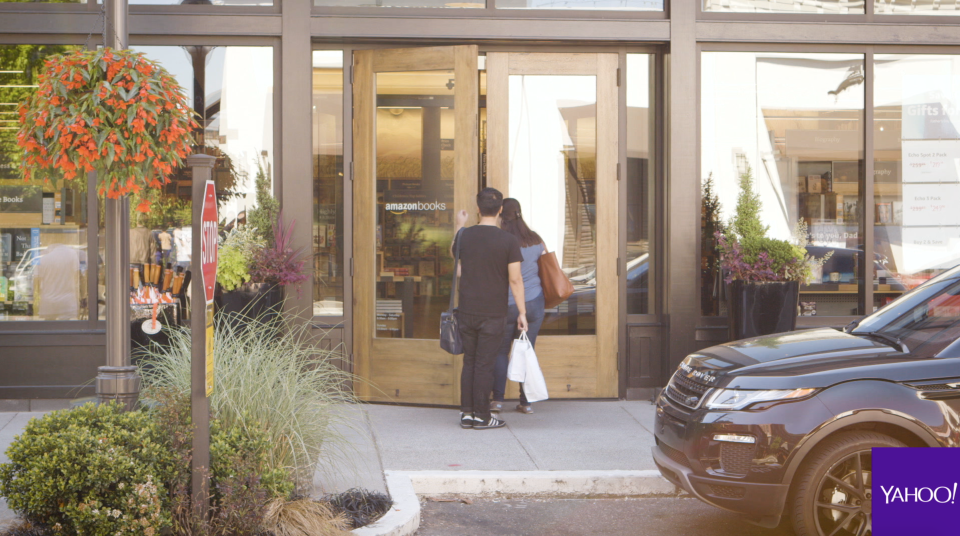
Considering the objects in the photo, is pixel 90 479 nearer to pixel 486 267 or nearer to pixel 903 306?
pixel 486 267

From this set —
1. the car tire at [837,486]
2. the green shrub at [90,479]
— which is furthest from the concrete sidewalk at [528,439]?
the green shrub at [90,479]

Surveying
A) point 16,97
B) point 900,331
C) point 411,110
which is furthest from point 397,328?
point 900,331

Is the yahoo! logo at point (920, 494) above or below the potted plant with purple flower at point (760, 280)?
below

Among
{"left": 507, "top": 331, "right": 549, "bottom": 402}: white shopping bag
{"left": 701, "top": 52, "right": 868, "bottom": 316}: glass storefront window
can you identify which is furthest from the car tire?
{"left": 701, "top": 52, "right": 868, "bottom": 316}: glass storefront window

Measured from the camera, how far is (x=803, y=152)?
8.67m

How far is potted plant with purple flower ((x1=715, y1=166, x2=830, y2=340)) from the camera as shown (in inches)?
303

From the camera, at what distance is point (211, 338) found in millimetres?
4352

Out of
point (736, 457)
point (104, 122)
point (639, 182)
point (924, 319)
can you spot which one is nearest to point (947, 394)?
point (924, 319)

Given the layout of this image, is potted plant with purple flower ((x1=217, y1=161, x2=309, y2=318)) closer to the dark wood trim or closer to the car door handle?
the dark wood trim

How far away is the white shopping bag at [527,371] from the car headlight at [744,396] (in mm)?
2688

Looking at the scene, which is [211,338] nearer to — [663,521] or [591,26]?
[663,521]

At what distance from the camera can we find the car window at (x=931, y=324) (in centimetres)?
449

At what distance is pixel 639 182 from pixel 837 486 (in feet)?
15.4

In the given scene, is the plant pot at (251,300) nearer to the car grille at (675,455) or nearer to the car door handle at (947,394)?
the car grille at (675,455)
